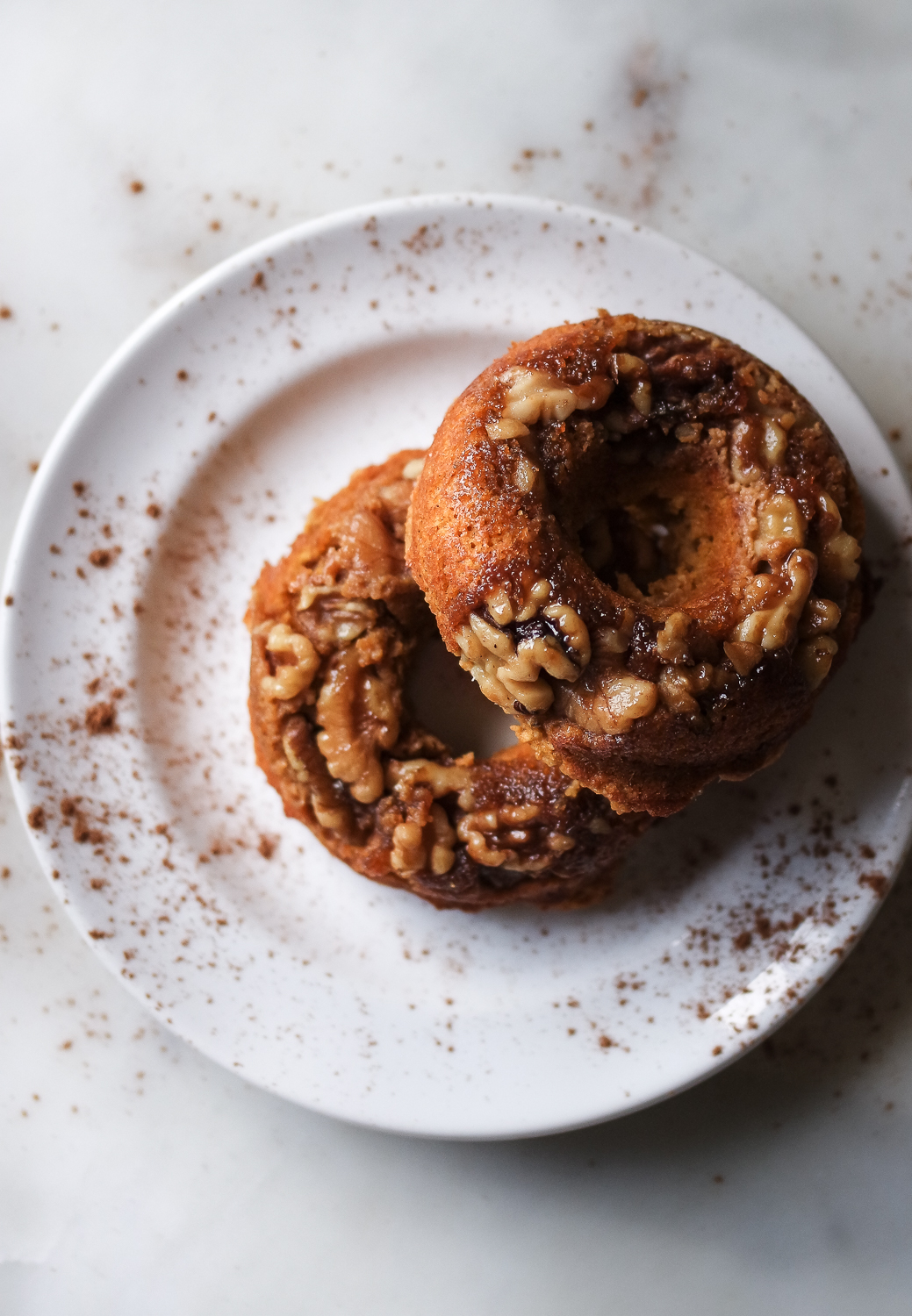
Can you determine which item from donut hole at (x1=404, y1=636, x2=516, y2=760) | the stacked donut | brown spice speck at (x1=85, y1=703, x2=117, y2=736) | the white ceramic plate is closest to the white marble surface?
the white ceramic plate

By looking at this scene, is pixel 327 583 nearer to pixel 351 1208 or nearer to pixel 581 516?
pixel 581 516

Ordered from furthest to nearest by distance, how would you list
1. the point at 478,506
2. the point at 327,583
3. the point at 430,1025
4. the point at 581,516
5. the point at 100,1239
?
the point at 100,1239 < the point at 430,1025 < the point at 327,583 < the point at 581,516 < the point at 478,506

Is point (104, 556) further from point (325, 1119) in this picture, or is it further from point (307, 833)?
point (325, 1119)

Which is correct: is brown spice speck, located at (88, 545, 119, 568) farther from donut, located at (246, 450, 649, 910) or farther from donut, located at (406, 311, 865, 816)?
donut, located at (406, 311, 865, 816)

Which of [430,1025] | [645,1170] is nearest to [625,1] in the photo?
[430,1025]

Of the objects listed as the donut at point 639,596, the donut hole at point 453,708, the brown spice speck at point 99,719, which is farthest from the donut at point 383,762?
the brown spice speck at point 99,719

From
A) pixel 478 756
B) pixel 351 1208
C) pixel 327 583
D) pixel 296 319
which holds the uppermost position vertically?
pixel 296 319

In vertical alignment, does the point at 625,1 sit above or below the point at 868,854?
above

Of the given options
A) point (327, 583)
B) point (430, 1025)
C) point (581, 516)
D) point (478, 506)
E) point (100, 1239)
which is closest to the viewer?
point (478, 506)
